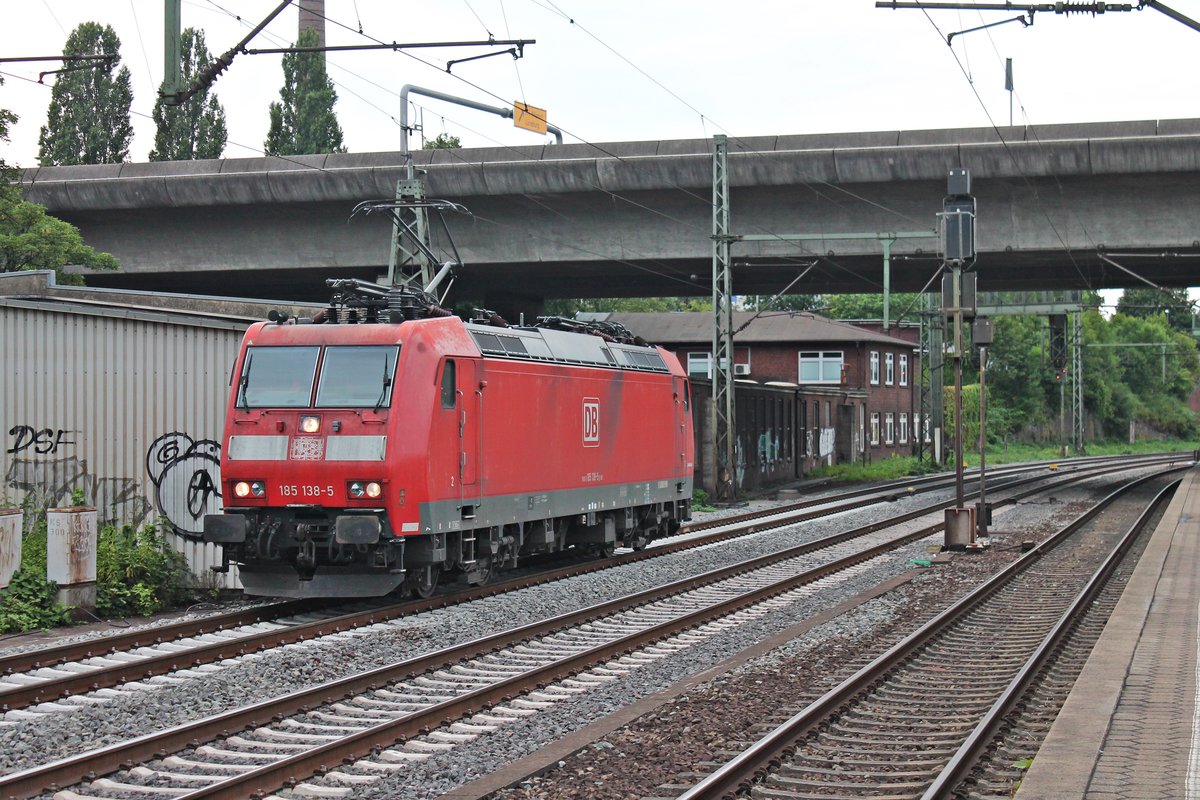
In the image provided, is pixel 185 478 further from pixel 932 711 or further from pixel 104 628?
pixel 932 711

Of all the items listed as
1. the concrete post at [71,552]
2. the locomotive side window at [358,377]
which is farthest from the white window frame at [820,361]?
the concrete post at [71,552]

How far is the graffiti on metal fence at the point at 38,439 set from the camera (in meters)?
14.6

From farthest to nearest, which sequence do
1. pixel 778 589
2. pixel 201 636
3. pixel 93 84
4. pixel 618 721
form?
pixel 93 84
pixel 778 589
pixel 201 636
pixel 618 721

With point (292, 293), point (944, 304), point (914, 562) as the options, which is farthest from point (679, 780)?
point (292, 293)

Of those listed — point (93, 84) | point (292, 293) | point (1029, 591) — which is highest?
point (93, 84)

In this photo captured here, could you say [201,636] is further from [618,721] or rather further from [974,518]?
[974,518]

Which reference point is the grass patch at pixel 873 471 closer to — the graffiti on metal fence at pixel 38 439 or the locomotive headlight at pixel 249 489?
the locomotive headlight at pixel 249 489

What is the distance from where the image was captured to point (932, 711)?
10250 mm

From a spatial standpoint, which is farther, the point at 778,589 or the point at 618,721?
the point at 778,589

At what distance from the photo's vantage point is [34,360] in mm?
14781

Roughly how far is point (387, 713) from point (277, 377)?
6044mm

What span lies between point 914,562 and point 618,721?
41.3 feet

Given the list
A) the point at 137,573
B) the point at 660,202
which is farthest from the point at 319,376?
the point at 660,202

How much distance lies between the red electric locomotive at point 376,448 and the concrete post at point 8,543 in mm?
1798
